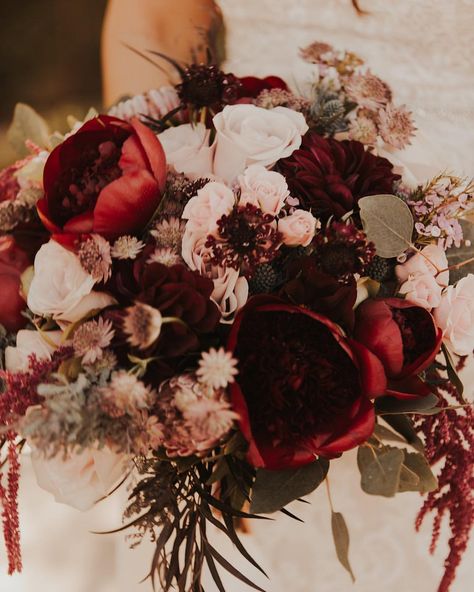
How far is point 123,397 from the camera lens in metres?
0.43

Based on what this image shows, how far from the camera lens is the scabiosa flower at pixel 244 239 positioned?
495 millimetres

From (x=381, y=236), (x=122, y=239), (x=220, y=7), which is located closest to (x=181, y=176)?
(x=122, y=239)

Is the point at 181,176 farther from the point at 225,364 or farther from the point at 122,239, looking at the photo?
the point at 225,364

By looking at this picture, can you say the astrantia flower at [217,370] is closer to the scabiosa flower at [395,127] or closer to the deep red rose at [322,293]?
the deep red rose at [322,293]

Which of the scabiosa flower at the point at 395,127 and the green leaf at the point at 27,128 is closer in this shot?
the scabiosa flower at the point at 395,127

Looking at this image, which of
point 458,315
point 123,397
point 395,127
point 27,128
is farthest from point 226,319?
point 27,128

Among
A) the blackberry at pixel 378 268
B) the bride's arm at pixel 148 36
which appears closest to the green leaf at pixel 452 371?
the blackberry at pixel 378 268

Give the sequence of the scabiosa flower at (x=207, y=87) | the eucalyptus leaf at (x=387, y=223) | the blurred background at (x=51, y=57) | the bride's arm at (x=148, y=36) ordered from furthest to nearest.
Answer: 1. the blurred background at (x=51, y=57)
2. the bride's arm at (x=148, y=36)
3. the scabiosa flower at (x=207, y=87)
4. the eucalyptus leaf at (x=387, y=223)

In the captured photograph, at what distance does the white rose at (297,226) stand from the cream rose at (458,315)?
172mm

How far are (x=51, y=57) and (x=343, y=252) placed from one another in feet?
3.31

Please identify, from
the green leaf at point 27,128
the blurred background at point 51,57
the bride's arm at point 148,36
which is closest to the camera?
the green leaf at point 27,128

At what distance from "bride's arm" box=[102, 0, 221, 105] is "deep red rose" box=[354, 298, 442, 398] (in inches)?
28.8

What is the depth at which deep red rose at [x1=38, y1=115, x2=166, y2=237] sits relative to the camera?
20.9 inches

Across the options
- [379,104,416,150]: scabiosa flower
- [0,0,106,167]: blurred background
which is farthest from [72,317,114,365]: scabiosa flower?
[0,0,106,167]: blurred background
